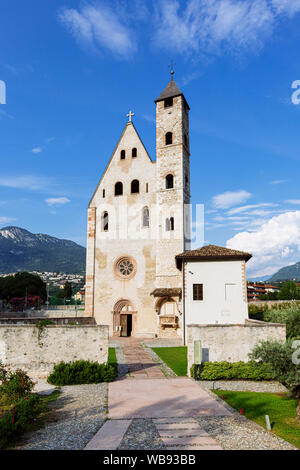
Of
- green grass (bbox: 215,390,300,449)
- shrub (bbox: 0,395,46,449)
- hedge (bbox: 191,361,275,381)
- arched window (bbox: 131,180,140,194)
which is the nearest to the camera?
shrub (bbox: 0,395,46,449)

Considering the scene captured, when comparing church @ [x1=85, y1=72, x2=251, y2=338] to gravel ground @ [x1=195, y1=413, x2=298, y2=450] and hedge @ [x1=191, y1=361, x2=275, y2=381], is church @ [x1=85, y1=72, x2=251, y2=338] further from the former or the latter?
gravel ground @ [x1=195, y1=413, x2=298, y2=450]

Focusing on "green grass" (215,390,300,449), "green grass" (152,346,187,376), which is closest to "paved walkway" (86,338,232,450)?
"green grass" (215,390,300,449)

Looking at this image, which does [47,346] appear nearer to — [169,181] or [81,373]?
[81,373]

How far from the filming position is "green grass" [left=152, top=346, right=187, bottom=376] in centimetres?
1799

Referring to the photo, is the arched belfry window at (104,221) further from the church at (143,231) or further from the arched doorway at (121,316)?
the arched doorway at (121,316)

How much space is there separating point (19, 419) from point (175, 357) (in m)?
13.7

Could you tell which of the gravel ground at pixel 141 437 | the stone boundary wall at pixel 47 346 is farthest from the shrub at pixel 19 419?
the stone boundary wall at pixel 47 346

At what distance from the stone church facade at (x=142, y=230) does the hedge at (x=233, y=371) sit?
1558cm

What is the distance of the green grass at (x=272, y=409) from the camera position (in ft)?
31.1

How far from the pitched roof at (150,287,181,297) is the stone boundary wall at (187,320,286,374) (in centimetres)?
1481

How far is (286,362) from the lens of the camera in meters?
11.1

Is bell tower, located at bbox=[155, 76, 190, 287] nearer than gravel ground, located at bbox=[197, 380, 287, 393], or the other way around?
gravel ground, located at bbox=[197, 380, 287, 393]

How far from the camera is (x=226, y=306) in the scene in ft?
83.4

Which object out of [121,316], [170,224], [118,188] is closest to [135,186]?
[118,188]
